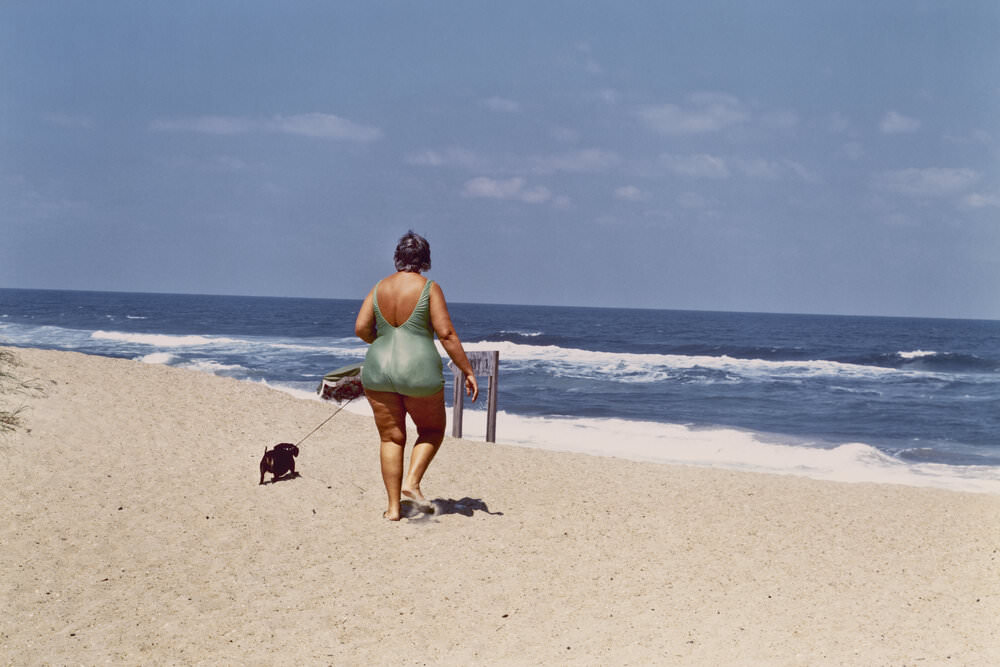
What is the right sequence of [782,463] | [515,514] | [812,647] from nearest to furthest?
[812,647], [515,514], [782,463]

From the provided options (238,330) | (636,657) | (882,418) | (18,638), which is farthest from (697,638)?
(238,330)

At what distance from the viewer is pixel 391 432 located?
6.26 meters

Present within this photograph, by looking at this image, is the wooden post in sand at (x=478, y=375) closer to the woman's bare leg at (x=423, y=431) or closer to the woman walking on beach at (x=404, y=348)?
the woman's bare leg at (x=423, y=431)

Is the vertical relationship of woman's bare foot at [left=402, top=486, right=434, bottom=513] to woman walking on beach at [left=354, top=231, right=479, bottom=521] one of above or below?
below

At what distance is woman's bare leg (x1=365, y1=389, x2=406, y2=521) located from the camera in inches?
243

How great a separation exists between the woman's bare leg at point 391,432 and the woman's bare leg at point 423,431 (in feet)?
0.29

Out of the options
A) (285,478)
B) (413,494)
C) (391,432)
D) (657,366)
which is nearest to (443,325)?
(391,432)

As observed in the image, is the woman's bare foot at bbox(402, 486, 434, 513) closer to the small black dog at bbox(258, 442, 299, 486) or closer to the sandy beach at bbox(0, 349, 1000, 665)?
the sandy beach at bbox(0, 349, 1000, 665)

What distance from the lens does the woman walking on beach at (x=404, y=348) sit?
6004mm

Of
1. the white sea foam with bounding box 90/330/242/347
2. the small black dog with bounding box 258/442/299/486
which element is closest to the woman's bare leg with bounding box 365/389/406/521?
the small black dog with bounding box 258/442/299/486

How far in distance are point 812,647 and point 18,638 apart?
386cm

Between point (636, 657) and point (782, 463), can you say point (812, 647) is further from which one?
point (782, 463)

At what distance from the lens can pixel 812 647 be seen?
14.8 ft

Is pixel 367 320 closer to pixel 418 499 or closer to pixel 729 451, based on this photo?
pixel 418 499
